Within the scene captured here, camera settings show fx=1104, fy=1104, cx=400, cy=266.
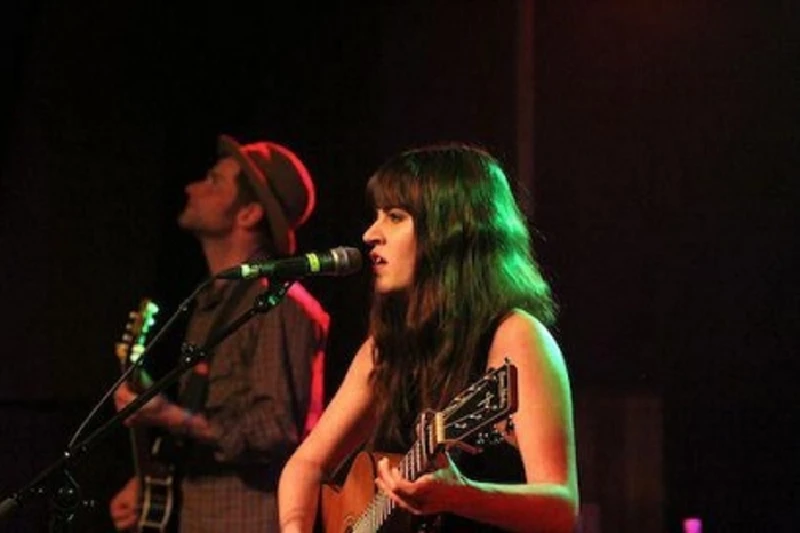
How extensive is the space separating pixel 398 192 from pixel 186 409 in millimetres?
1240

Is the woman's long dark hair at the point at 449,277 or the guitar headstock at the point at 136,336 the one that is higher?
the woman's long dark hair at the point at 449,277

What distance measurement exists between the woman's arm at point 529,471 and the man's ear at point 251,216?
5.45ft

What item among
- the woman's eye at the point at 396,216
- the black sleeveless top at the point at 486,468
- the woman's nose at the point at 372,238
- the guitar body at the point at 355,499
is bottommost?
the guitar body at the point at 355,499

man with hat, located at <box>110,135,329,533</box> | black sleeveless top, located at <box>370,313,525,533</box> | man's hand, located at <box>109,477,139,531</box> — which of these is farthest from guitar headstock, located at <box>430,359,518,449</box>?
man's hand, located at <box>109,477,139,531</box>

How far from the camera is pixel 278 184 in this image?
12.0 feet

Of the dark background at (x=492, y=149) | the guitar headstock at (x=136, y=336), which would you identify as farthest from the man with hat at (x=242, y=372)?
the dark background at (x=492, y=149)

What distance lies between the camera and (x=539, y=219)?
11.8ft

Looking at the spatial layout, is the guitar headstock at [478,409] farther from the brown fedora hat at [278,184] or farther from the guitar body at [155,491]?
the brown fedora hat at [278,184]

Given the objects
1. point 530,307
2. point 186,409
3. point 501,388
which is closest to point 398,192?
point 530,307

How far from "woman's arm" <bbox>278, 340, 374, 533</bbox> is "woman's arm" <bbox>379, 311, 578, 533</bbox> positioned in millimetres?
447

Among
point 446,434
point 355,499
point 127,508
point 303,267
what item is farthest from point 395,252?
point 127,508

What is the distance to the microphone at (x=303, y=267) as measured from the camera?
233 cm

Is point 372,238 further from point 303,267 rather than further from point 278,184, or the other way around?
point 278,184

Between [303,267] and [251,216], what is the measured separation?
1346 mm
